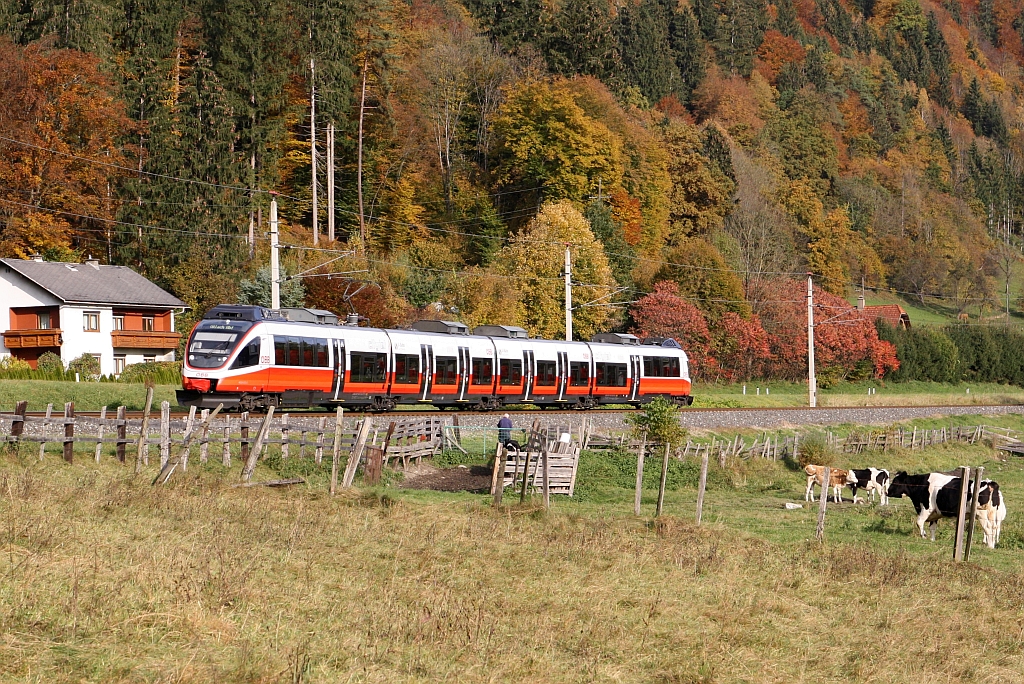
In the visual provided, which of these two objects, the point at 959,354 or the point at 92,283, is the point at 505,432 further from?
the point at 959,354

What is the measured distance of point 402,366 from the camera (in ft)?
128

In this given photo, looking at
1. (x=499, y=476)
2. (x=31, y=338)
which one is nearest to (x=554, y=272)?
(x=31, y=338)

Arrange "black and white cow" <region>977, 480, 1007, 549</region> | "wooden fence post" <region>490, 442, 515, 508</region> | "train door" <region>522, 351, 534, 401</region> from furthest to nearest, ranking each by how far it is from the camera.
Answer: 1. "train door" <region>522, 351, 534, 401</region>
2. "wooden fence post" <region>490, 442, 515, 508</region>
3. "black and white cow" <region>977, 480, 1007, 549</region>

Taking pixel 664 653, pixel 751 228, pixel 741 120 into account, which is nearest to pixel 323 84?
pixel 751 228

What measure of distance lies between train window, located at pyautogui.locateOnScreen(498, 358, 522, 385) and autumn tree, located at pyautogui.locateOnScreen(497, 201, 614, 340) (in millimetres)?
23798

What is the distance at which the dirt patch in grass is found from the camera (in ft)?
93.5

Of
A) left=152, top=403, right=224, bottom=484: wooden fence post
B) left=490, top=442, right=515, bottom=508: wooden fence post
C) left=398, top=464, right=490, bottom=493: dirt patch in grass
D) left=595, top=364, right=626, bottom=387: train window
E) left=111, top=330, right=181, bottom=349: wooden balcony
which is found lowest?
left=398, top=464, right=490, bottom=493: dirt patch in grass

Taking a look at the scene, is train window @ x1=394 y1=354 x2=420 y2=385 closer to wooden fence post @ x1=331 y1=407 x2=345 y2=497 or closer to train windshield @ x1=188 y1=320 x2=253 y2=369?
train windshield @ x1=188 y1=320 x2=253 y2=369

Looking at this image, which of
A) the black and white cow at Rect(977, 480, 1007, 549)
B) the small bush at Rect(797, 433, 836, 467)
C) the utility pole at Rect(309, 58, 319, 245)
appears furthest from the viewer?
the utility pole at Rect(309, 58, 319, 245)

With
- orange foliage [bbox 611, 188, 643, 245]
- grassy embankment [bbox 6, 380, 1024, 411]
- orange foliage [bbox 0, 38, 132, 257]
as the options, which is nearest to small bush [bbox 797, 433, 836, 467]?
grassy embankment [bbox 6, 380, 1024, 411]

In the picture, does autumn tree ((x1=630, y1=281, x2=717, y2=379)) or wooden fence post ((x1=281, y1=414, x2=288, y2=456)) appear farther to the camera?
autumn tree ((x1=630, y1=281, x2=717, y2=379))

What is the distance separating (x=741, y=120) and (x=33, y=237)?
4398 inches

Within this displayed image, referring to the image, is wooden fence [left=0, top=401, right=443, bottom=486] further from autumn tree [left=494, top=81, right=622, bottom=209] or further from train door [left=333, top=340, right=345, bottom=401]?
autumn tree [left=494, top=81, right=622, bottom=209]

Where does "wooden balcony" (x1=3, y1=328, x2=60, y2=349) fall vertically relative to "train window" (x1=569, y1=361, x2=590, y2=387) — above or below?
above
